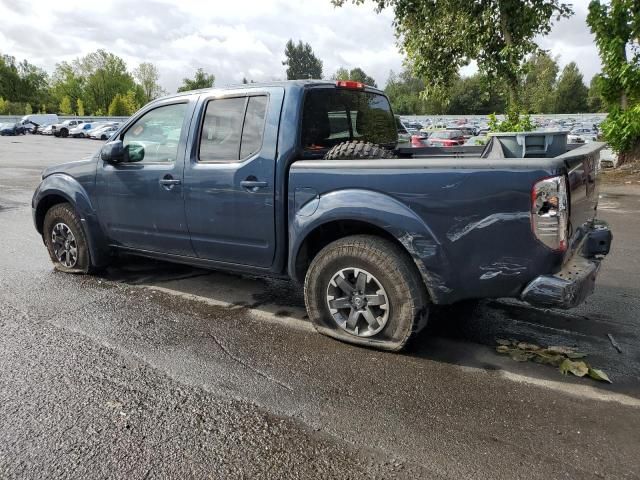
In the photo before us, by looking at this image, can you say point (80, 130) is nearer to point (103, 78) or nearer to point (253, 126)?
point (103, 78)

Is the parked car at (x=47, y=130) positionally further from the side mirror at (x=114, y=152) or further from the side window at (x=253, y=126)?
the side window at (x=253, y=126)

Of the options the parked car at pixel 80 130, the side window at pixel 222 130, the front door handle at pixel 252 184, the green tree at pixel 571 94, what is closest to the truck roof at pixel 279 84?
the side window at pixel 222 130

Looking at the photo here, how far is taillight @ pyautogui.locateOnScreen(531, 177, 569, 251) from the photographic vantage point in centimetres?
289

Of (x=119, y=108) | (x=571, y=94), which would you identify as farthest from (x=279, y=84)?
(x=571, y=94)

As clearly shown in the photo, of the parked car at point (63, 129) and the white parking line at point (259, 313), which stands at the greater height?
the parked car at point (63, 129)

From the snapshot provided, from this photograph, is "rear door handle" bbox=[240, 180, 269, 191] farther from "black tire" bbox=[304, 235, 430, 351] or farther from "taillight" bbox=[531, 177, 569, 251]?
"taillight" bbox=[531, 177, 569, 251]

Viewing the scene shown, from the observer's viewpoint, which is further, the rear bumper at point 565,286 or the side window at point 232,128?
the side window at point 232,128

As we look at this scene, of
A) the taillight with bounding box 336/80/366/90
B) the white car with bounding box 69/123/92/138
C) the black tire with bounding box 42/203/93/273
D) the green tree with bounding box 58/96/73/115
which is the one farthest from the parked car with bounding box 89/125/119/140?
the taillight with bounding box 336/80/366/90

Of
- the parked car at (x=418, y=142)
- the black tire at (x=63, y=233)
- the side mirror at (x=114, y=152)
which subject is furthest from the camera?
the parked car at (x=418, y=142)

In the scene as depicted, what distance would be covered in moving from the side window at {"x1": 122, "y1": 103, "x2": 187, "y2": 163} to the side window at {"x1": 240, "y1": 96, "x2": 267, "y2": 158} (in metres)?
0.74

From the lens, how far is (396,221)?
3354mm

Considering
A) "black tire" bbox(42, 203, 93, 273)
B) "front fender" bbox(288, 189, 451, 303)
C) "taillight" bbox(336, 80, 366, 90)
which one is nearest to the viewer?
"front fender" bbox(288, 189, 451, 303)

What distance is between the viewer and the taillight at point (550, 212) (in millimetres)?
2893

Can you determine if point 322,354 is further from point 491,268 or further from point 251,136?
point 251,136
